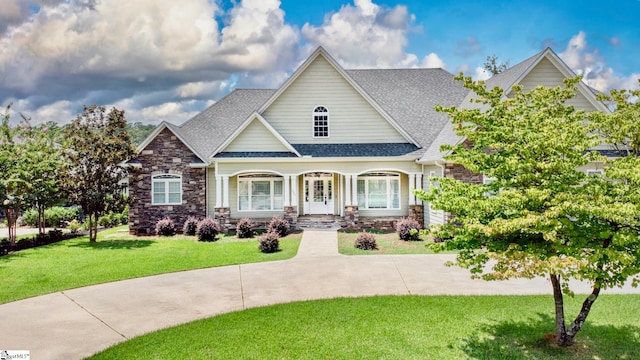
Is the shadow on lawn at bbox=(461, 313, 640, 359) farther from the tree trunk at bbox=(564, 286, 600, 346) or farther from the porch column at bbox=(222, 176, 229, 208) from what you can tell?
the porch column at bbox=(222, 176, 229, 208)

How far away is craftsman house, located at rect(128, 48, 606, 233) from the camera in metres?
21.1

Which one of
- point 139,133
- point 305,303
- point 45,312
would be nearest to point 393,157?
point 305,303

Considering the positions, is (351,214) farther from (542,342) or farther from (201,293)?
(542,342)

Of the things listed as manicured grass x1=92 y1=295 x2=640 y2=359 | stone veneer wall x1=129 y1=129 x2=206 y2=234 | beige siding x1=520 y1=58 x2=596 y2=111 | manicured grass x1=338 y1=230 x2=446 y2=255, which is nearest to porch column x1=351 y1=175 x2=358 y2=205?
manicured grass x1=338 y1=230 x2=446 y2=255

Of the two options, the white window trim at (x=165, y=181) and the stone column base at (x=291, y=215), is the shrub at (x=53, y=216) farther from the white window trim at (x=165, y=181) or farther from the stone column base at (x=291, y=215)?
the stone column base at (x=291, y=215)

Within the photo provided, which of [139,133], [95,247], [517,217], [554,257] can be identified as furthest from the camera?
[139,133]

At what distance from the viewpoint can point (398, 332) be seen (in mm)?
7578

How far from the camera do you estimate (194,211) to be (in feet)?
71.7

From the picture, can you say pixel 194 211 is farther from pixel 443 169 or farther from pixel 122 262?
pixel 443 169

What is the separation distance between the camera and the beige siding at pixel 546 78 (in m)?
18.8

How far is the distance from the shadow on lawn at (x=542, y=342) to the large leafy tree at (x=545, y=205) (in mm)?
299

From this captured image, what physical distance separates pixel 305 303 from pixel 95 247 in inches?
473

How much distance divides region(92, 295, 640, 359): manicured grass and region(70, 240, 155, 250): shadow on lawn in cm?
1070

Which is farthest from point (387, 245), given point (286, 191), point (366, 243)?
point (286, 191)
